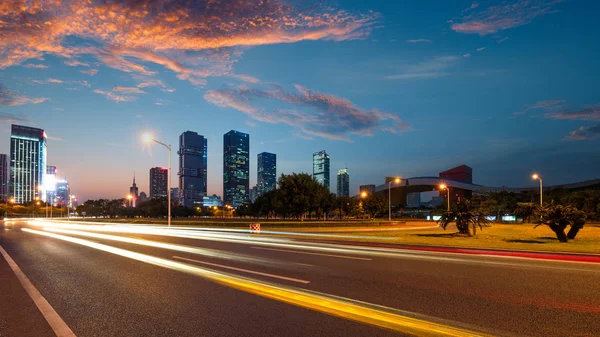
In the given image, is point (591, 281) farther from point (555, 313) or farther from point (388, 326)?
point (388, 326)

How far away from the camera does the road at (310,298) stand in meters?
5.79

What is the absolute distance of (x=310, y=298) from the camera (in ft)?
25.2

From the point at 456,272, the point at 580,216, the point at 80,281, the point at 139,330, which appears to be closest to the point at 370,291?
the point at 456,272

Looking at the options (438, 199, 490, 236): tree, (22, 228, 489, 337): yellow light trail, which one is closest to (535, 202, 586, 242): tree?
(438, 199, 490, 236): tree

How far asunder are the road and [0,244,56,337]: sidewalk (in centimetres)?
3

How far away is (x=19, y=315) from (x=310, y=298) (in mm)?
5522

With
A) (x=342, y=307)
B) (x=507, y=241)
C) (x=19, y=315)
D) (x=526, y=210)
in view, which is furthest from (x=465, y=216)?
(x=19, y=315)

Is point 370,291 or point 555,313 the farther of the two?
point 370,291

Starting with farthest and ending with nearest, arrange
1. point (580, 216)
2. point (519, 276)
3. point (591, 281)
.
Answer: point (580, 216), point (519, 276), point (591, 281)

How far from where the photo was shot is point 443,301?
7410 mm

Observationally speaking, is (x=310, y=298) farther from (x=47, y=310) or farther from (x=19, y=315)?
(x=19, y=315)

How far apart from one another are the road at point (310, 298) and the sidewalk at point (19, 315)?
3 cm

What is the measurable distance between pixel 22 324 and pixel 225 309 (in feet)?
11.1

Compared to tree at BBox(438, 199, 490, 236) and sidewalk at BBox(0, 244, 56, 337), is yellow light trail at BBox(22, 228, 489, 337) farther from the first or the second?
tree at BBox(438, 199, 490, 236)
